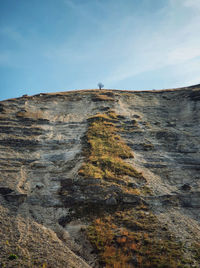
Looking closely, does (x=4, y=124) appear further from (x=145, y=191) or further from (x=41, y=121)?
(x=145, y=191)

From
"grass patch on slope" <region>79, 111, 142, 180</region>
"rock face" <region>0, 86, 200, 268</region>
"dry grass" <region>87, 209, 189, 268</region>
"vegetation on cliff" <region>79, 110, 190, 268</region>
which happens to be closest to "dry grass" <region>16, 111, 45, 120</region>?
"rock face" <region>0, 86, 200, 268</region>

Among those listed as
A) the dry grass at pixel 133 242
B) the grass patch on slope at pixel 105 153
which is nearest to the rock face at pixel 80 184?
the dry grass at pixel 133 242

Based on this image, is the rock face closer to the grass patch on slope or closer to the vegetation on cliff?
the vegetation on cliff

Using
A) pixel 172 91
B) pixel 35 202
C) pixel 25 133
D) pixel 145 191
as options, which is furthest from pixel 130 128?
pixel 172 91

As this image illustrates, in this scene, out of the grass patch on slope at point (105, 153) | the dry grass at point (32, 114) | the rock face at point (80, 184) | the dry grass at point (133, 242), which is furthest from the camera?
the dry grass at point (32, 114)

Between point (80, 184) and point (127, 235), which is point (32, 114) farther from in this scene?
point (127, 235)

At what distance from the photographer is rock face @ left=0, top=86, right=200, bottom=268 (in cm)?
1612

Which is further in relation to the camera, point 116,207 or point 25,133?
point 25,133

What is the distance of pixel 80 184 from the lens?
23.9 metres

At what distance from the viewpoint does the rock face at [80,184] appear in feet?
52.9

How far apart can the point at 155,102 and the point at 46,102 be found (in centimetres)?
3263

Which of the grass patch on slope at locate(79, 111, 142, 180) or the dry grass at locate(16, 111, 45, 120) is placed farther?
the dry grass at locate(16, 111, 45, 120)

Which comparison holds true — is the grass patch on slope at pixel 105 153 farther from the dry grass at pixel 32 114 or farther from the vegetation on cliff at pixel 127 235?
the dry grass at pixel 32 114

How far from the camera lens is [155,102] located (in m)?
57.2
